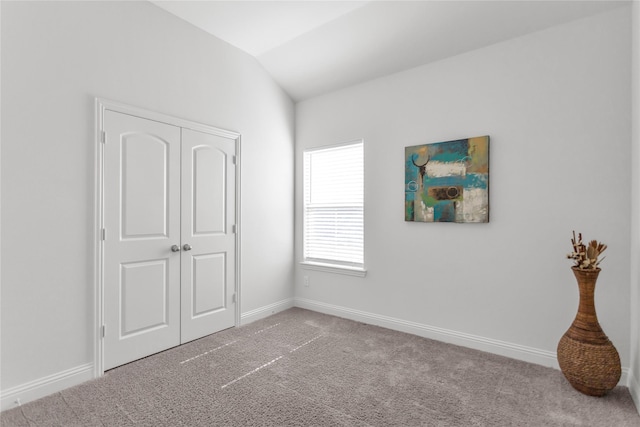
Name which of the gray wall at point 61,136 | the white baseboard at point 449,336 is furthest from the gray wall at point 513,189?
the gray wall at point 61,136

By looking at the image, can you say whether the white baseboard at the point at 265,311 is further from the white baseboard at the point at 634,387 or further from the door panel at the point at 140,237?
the white baseboard at the point at 634,387

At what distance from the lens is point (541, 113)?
2730 mm

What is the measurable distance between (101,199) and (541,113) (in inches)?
142

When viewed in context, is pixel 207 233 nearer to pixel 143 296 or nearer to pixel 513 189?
pixel 143 296

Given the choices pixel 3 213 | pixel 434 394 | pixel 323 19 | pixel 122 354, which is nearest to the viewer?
pixel 3 213

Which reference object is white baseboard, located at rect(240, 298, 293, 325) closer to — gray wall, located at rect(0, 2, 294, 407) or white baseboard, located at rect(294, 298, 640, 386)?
white baseboard, located at rect(294, 298, 640, 386)

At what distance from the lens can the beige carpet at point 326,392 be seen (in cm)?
204

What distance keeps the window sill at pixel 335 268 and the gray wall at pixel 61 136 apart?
87.0 inches

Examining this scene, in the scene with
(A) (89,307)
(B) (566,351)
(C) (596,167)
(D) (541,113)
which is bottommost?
(B) (566,351)

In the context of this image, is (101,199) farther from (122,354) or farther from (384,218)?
(384,218)

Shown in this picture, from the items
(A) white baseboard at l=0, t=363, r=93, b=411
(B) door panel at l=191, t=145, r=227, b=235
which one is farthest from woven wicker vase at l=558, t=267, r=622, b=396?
(A) white baseboard at l=0, t=363, r=93, b=411

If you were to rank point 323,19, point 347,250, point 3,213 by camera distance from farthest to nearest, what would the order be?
1. point 347,250
2. point 323,19
3. point 3,213

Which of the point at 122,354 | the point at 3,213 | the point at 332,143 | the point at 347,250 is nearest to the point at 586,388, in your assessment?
the point at 347,250

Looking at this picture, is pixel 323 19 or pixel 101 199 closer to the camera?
pixel 101 199
